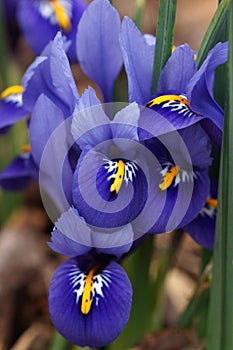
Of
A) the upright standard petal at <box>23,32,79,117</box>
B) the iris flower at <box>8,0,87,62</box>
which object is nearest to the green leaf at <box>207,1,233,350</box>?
the upright standard petal at <box>23,32,79,117</box>

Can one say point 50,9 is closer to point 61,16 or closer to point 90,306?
point 61,16

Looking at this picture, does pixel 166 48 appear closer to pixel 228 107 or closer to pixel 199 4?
pixel 228 107

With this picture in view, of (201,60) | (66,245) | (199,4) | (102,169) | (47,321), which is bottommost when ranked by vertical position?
(47,321)

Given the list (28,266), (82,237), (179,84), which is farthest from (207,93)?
(28,266)

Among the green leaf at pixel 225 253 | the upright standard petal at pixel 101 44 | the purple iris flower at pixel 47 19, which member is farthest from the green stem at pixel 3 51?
the green leaf at pixel 225 253

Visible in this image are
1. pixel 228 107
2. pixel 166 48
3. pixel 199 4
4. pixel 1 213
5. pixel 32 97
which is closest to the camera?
pixel 228 107

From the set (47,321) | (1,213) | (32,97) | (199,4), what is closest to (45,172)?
(32,97)

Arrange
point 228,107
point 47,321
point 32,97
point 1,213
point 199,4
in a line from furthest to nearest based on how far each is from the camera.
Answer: point 199,4 → point 1,213 → point 47,321 → point 32,97 → point 228,107
